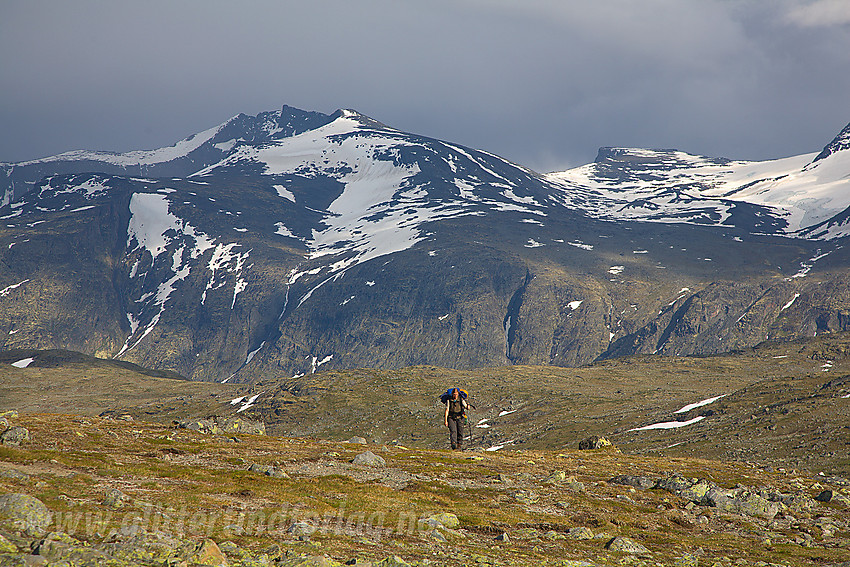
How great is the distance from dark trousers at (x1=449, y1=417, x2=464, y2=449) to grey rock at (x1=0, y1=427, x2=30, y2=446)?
27.0 m

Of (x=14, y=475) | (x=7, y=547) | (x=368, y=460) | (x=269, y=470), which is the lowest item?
(x=368, y=460)

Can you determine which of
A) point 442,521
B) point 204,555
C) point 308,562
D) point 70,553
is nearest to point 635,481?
point 442,521

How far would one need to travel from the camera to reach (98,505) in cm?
2223

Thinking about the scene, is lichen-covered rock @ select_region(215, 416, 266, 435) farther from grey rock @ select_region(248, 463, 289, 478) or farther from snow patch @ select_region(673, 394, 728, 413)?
snow patch @ select_region(673, 394, 728, 413)

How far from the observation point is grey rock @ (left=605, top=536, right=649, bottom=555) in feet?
83.1

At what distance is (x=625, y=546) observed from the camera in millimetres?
25500

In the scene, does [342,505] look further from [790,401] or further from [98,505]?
[790,401]

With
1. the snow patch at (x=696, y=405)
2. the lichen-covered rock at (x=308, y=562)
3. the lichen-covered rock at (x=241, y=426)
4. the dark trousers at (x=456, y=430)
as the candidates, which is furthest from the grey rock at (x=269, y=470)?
the snow patch at (x=696, y=405)

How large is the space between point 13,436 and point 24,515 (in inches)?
738

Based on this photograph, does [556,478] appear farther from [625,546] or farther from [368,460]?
[625,546]

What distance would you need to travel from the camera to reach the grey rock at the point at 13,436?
33938mm

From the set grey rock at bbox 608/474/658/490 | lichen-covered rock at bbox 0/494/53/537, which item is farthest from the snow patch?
lichen-covered rock at bbox 0/494/53/537

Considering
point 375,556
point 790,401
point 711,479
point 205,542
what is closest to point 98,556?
point 205,542

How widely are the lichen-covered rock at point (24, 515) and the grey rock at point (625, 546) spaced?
18.9 metres
